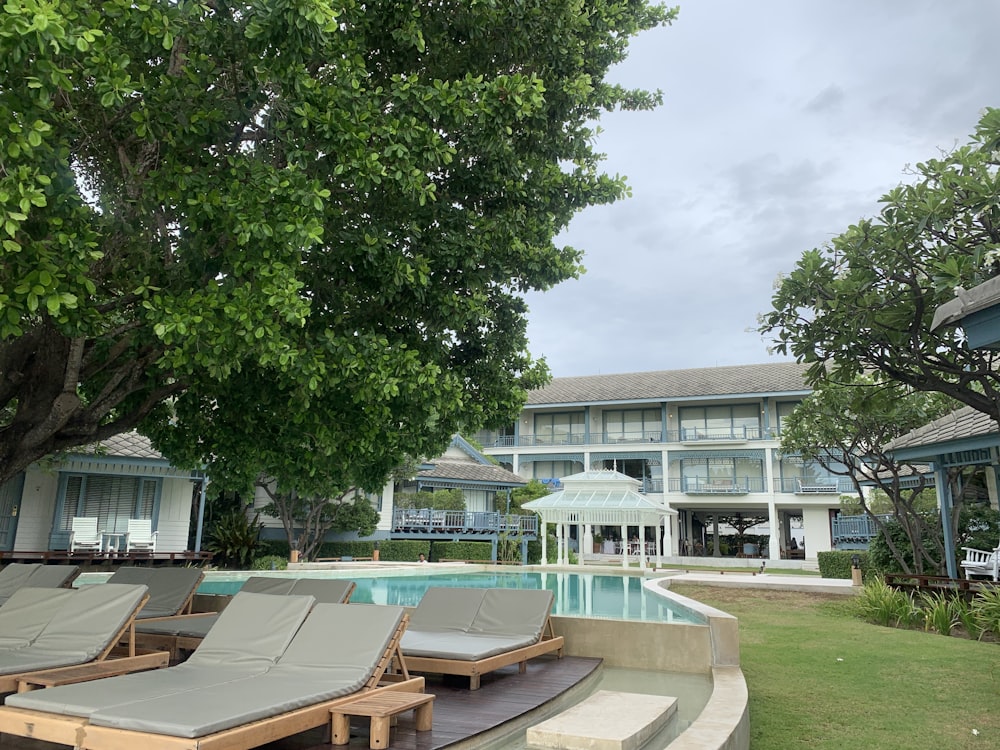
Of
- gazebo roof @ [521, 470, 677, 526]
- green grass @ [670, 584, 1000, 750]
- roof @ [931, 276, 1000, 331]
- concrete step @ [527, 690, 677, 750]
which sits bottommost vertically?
green grass @ [670, 584, 1000, 750]

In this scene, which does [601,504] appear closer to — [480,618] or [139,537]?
[139,537]

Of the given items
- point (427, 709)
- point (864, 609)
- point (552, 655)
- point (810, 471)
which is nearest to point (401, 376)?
point (427, 709)

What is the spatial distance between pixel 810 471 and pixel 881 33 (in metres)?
24.9

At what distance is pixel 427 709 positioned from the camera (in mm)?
5160

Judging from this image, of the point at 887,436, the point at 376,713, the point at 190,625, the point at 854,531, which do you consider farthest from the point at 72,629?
the point at 854,531

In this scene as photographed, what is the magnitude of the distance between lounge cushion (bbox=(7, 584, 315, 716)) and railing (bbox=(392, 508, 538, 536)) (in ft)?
81.4

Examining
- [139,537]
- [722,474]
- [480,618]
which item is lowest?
[480,618]

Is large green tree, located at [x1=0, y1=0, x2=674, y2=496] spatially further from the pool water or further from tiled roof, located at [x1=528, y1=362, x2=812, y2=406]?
tiled roof, located at [x1=528, y1=362, x2=812, y2=406]

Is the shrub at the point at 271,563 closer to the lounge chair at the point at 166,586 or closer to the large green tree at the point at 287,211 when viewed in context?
the lounge chair at the point at 166,586

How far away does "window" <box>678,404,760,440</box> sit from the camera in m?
38.2

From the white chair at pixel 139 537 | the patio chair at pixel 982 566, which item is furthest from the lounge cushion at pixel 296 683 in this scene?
the white chair at pixel 139 537

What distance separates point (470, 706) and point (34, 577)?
20.4ft

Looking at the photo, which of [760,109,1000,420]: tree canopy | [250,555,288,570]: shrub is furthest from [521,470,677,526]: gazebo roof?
[760,109,1000,420]: tree canopy

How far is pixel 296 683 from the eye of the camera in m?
5.01
